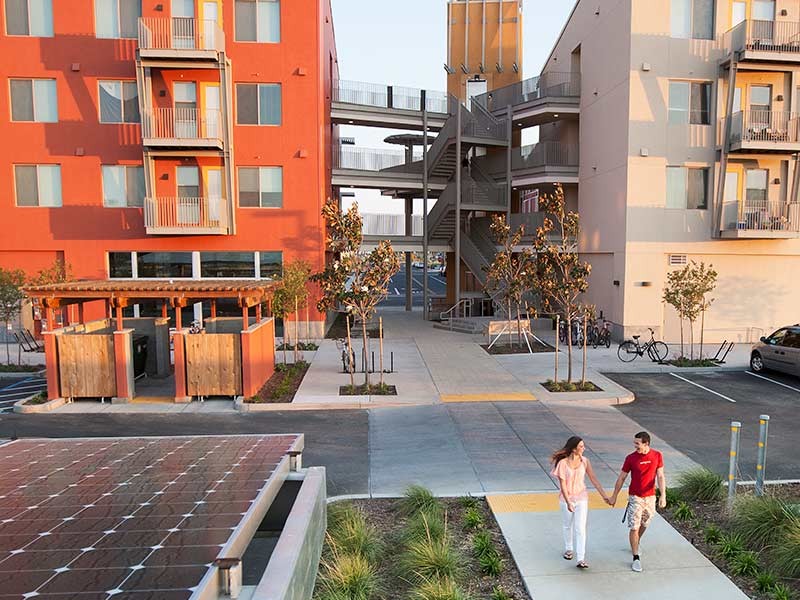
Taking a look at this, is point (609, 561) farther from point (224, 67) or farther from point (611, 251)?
point (224, 67)

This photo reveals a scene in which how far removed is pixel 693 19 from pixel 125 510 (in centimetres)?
2728

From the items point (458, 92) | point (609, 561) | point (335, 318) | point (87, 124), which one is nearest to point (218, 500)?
point (609, 561)

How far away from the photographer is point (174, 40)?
2323cm

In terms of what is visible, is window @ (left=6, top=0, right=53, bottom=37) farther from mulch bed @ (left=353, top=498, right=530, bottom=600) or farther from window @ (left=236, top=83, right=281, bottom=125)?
mulch bed @ (left=353, top=498, right=530, bottom=600)

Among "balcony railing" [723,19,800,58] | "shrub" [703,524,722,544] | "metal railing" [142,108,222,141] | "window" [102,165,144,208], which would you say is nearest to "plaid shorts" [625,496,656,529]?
"shrub" [703,524,722,544]

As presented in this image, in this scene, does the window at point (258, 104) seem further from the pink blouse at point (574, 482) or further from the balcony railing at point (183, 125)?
the pink blouse at point (574, 482)

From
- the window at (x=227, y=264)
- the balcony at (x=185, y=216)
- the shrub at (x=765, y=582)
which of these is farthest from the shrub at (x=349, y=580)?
the window at (x=227, y=264)

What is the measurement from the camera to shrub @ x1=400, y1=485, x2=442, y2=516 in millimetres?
8320

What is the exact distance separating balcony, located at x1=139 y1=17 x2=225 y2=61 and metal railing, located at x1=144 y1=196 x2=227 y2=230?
5.60m

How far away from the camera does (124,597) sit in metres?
4.18

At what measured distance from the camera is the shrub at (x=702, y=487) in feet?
28.2

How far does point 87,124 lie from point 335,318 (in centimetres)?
1540

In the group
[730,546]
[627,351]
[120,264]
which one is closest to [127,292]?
[120,264]

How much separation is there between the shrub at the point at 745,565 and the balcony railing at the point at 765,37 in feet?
75.2
